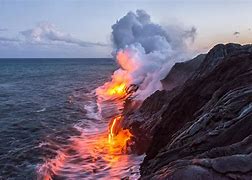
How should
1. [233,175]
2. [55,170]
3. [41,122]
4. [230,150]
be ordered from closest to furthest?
[233,175], [230,150], [55,170], [41,122]

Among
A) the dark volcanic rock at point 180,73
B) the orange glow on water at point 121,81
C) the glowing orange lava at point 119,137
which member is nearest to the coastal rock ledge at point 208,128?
the glowing orange lava at point 119,137

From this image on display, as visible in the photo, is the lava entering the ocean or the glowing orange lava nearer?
the glowing orange lava

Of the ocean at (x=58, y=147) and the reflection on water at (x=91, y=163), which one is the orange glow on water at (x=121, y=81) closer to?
the ocean at (x=58, y=147)

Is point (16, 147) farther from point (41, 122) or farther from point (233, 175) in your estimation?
point (233, 175)

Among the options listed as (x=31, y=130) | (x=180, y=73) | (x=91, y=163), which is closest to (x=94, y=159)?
(x=91, y=163)

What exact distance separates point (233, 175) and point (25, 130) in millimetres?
22270

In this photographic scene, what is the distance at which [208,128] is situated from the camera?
10688mm

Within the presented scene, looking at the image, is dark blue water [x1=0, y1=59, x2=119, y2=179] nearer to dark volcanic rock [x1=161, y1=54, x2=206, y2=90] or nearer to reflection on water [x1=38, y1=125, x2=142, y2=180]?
reflection on water [x1=38, y1=125, x2=142, y2=180]

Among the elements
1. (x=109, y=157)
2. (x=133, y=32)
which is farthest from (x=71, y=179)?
→ (x=133, y=32)

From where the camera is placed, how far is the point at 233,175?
7215 millimetres

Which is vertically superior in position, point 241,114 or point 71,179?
point 241,114

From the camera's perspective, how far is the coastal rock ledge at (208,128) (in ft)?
24.6

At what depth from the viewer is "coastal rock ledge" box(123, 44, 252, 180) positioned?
7488mm

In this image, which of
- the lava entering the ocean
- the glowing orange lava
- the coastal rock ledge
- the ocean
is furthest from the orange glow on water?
the coastal rock ledge
